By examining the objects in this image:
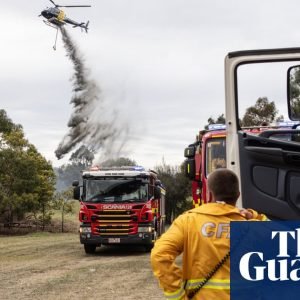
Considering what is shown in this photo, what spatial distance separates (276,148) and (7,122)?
31.6m

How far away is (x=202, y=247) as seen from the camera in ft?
10.4

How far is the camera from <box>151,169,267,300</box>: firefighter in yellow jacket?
313 cm

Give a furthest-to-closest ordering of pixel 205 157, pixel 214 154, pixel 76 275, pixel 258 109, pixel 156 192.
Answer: pixel 156 192 < pixel 205 157 < pixel 214 154 < pixel 76 275 < pixel 258 109

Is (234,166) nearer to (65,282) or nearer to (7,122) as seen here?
(65,282)

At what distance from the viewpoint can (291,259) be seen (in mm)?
2762

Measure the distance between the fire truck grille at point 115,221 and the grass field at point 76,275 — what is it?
0.77 meters

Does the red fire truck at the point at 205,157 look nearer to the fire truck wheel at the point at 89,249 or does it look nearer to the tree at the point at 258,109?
the fire truck wheel at the point at 89,249

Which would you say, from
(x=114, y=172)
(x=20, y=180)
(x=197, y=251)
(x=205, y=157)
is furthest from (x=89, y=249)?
(x=197, y=251)

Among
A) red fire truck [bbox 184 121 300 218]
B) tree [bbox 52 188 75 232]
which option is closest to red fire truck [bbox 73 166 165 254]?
red fire truck [bbox 184 121 300 218]

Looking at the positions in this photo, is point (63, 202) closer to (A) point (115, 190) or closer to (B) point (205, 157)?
(A) point (115, 190)

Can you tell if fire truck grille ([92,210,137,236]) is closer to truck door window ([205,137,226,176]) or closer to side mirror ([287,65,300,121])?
truck door window ([205,137,226,176])

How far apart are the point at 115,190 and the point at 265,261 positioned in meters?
14.8

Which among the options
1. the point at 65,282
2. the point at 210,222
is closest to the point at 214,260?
the point at 210,222

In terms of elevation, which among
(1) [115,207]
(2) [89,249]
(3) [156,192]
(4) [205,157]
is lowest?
(2) [89,249]
